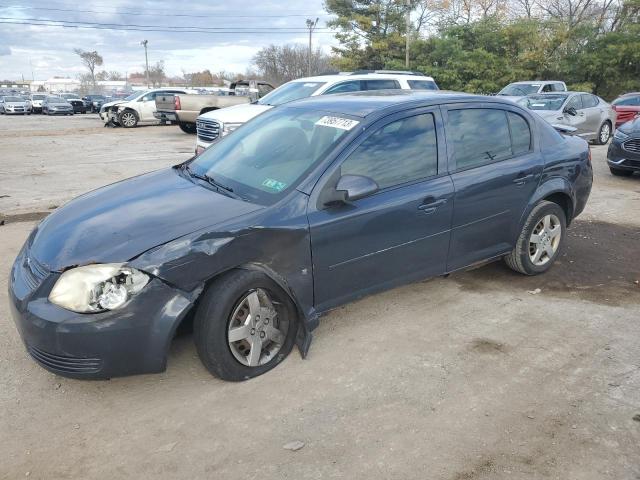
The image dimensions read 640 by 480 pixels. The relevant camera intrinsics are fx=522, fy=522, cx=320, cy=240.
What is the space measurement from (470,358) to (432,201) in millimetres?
1113

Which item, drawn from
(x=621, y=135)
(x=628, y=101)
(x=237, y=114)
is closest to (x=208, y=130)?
(x=237, y=114)

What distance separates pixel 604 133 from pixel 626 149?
6543 mm

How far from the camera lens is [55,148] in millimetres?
14328

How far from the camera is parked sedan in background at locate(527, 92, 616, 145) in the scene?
13.4 meters

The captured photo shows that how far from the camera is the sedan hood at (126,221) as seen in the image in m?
2.85

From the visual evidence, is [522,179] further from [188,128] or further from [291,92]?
[188,128]

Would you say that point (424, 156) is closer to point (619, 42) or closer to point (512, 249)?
point (512, 249)

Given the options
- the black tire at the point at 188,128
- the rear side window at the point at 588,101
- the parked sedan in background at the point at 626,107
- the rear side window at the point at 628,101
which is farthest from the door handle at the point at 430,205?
the rear side window at the point at 628,101

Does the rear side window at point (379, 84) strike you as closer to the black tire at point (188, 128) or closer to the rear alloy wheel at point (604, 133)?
the rear alloy wheel at point (604, 133)

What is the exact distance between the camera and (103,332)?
8.79 ft

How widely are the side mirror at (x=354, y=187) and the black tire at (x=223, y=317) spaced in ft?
2.32

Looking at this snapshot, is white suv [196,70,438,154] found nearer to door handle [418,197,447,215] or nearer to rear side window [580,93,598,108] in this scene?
door handle [418,197,447,215]

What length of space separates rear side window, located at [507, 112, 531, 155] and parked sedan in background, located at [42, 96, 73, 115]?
35.6 meters

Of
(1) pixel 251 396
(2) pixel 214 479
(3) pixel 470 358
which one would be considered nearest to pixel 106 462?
(2) pixel 214 479
